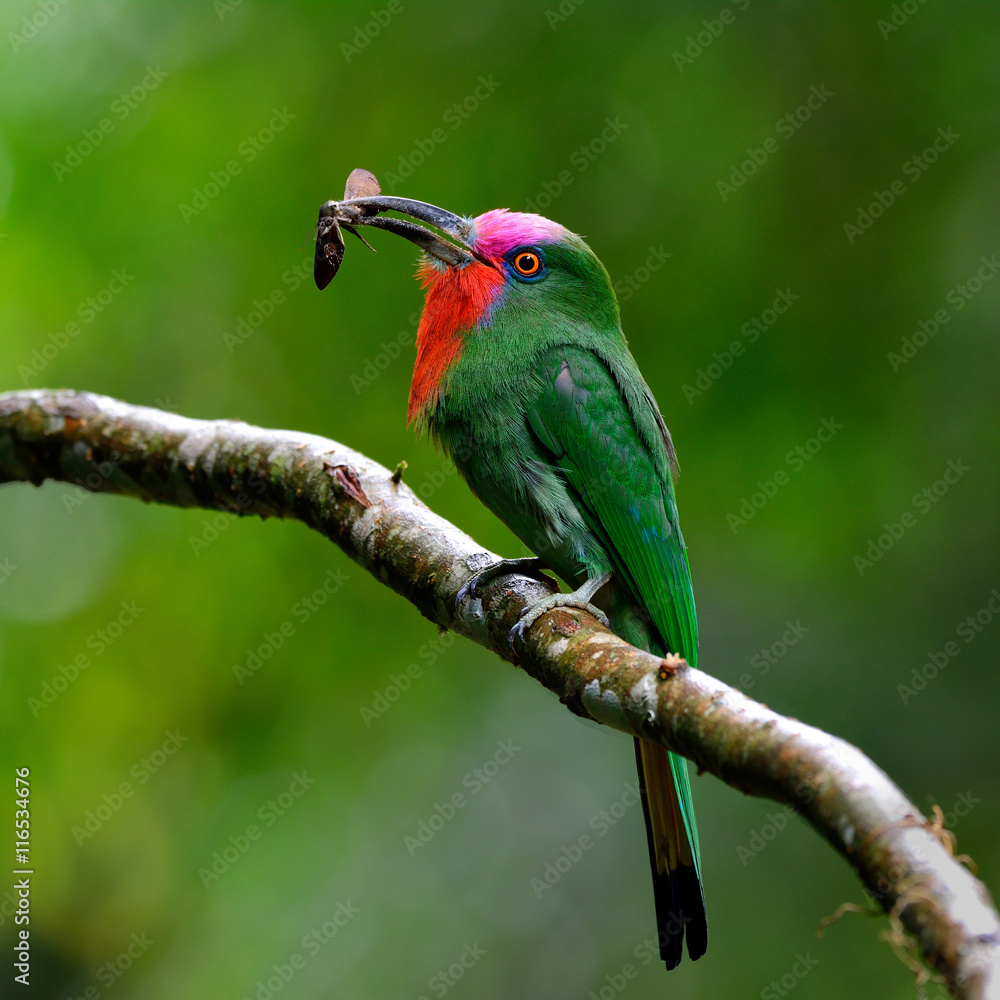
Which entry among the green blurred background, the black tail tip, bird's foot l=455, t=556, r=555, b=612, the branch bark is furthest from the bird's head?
the black tail tip

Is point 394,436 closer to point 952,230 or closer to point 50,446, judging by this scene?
point 50,446

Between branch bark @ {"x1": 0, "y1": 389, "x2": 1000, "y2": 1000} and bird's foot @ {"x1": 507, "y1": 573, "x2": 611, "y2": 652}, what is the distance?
0.04 metres

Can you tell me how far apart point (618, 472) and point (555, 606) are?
0.81 metres

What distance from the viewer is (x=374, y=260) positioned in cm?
501

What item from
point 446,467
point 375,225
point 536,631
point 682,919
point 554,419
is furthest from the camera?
point 446,467

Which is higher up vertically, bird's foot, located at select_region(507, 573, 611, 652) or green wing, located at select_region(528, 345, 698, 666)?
green wing, located at select_region(528, 345, 698, 666)

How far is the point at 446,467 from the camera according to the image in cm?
483

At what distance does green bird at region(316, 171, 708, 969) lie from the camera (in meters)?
3.26

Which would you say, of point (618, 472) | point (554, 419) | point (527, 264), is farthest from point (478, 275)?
point (618, 472)

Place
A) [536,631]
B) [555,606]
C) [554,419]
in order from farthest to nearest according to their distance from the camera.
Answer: [554,419], [555,606], [536,631]

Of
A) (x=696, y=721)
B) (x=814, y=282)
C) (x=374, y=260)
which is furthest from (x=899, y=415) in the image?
(x=696, y=721)

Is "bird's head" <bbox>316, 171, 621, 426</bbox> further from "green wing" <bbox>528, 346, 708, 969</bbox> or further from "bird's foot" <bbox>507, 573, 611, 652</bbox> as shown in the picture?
"bird's foot" <bbox>507, 573, 611, 652</bbox>

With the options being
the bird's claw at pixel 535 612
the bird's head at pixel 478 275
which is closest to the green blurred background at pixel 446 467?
the bird's head at pixel 478 275

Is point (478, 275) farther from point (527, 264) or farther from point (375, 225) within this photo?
point (375, 225)
